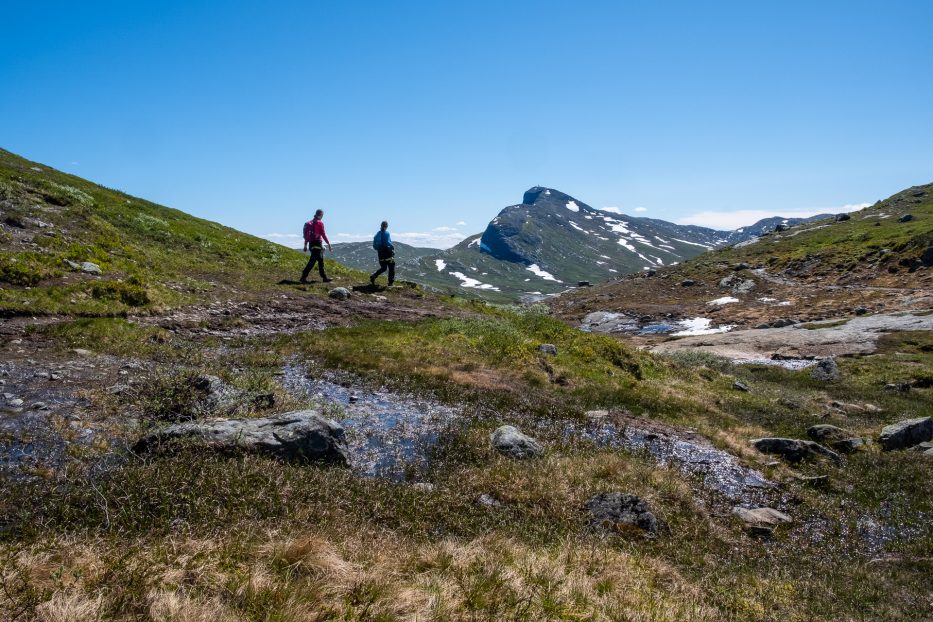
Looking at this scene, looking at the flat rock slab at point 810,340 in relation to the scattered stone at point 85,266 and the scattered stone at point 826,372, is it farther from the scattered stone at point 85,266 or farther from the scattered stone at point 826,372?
the scattered stone at point 85,266

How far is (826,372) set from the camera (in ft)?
96.5

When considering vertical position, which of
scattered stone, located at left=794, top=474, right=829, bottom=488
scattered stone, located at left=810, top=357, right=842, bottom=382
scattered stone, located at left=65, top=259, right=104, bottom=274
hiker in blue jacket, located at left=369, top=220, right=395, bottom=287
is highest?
hiker in blue jacket, located at left=369, top=220, right=395, bottom=287

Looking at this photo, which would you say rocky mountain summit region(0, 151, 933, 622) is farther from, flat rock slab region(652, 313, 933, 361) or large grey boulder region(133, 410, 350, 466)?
flat rock slab region(652, 313, 933, 361)

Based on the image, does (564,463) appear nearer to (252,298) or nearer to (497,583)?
Answer: (497,583)

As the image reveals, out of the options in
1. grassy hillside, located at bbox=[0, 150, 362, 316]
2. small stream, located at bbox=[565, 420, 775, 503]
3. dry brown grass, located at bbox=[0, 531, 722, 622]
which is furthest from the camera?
grassy hillside, located at bbox=[0, 150, 362, 316]

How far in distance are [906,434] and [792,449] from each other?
4.99 metres

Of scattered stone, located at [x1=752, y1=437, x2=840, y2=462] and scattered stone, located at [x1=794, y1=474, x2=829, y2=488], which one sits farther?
scattered stone, located at [x1=752, y1=437, x2=840, y2=462]

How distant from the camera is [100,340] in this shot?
1352 centimetres

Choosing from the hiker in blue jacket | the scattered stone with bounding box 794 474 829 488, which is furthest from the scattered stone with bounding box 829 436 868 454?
the hiker in blue jacket

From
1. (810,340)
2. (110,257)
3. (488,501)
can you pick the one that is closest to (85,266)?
(110,257)

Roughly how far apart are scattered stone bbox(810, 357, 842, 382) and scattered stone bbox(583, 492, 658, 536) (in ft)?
87.8

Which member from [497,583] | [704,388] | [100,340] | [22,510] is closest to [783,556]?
[497,583]

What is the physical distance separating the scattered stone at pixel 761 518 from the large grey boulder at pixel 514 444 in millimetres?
4103

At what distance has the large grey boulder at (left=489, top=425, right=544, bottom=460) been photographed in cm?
1042
